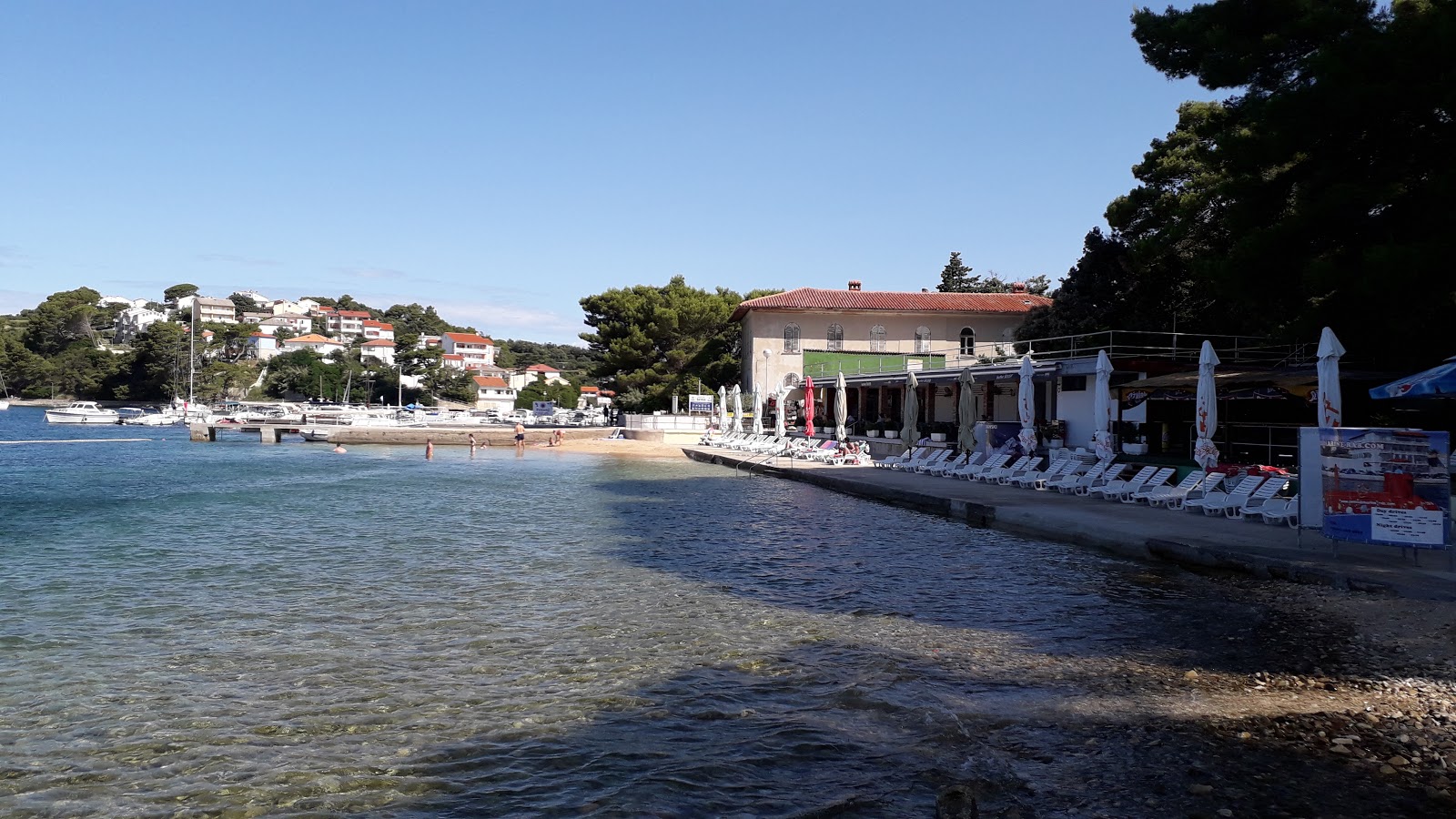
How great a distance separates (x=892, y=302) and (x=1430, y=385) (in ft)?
124

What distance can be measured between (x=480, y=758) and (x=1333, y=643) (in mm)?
6264

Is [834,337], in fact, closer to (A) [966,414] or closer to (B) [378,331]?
(A) [966,414]

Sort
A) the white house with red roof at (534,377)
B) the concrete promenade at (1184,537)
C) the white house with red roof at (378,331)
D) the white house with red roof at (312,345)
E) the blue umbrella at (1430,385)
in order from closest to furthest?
1. the concrete promenade at (1184,537)
2. the blue umbrella at (1430,385)
3. the white house with red roof at (312,345)
4. the white house with red roof at (534,377)
5. the white house with red roof at (378,331)

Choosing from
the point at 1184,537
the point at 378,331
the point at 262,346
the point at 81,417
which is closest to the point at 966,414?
the point at 1184,537

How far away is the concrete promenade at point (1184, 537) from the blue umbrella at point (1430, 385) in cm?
168

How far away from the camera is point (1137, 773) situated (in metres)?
4.75

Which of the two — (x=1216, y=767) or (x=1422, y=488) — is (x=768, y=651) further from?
(x=1422, y=488)

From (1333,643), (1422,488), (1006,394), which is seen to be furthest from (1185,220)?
(1333,643)

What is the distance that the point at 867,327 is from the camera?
47.2m

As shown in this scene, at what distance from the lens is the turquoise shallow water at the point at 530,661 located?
483 centimetres

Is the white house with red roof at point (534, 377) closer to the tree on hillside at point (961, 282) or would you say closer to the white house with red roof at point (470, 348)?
the white house with red roof at point (470, 348)

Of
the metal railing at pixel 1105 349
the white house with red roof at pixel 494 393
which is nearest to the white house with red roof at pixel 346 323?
the white house with red roof at pixel 494 393

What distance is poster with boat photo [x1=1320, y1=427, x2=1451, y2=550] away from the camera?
8688mm

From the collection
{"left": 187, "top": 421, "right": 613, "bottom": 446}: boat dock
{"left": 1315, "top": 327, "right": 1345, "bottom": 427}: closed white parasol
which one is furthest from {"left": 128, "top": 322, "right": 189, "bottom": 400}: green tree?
{"left": 1315, "top": 327, "right": 1345, "bottom": 427}: closed white parasol
